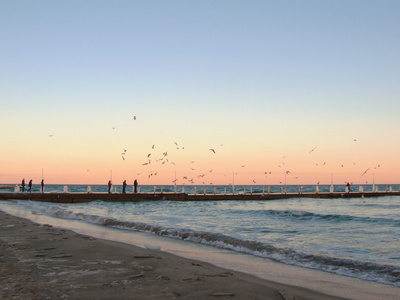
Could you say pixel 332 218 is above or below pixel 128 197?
below

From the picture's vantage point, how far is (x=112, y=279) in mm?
6887

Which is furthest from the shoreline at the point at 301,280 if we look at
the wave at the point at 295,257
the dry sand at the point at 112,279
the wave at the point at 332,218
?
the wave at the point at 332,218

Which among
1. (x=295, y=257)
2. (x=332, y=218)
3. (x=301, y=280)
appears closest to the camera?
(x=301, y=280)

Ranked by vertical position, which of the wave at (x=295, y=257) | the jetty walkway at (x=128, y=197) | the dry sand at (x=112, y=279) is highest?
the jetty walkway at (x=128, y=197)

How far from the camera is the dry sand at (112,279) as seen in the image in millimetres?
5926

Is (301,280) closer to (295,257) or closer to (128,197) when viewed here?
(295,257)

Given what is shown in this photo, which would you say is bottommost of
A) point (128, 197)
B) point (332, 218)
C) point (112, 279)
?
point (332, 218)

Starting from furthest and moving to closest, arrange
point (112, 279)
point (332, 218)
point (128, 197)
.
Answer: point (128, 197)
point (332, 218)
point (112, 279)

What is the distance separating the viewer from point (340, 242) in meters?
14.8

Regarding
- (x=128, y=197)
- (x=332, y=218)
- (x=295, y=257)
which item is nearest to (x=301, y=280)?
A: (x=295, y=257)

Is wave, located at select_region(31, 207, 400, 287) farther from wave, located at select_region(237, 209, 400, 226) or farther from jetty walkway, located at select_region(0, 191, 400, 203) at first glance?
jetty walkway, located at select_region(0, 191, 400, 203)

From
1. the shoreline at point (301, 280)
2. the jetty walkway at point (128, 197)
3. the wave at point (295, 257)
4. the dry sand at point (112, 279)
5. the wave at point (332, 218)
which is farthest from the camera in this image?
the jetty walkway at point (128, 197)

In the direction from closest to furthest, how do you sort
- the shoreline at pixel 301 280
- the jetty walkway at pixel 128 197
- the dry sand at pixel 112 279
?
the dry sand at pixel 112 279, the shoreline at pixel 301 280, the jetty walkway at pixel 128 197

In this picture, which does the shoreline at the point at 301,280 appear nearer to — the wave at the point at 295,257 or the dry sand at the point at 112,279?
the dry sand at the point at 112,279
